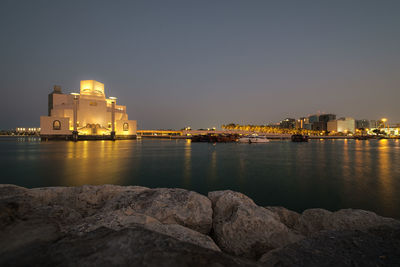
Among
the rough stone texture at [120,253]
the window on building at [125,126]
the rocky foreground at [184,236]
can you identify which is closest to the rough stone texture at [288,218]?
the rocky foreground at [184,236]

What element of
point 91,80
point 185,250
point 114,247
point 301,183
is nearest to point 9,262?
point 114,247

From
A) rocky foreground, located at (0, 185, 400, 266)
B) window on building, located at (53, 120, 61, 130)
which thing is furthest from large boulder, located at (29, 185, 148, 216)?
window on building, located at (53, 120, 61, 130)

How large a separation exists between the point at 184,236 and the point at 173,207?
4.20 ft

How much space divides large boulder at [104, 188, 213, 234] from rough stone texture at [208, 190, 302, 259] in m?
0.42

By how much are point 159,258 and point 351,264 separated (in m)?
2.39

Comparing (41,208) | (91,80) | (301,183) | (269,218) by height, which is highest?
(91,80)

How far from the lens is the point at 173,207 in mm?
4410

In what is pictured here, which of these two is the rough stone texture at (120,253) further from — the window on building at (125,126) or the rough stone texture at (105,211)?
the window on building at (125,126)

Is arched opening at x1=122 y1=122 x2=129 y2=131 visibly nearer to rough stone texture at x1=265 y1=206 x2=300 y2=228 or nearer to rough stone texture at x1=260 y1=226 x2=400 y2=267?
rough stone texture at x1=265 y1=206 x2=300 y2=228

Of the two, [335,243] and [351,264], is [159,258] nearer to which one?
[351,264]

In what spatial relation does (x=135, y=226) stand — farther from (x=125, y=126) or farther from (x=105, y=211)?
(x=125, y=126)

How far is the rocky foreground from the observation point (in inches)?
89.5

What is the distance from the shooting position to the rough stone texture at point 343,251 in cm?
261

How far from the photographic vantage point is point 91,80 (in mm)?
102250
